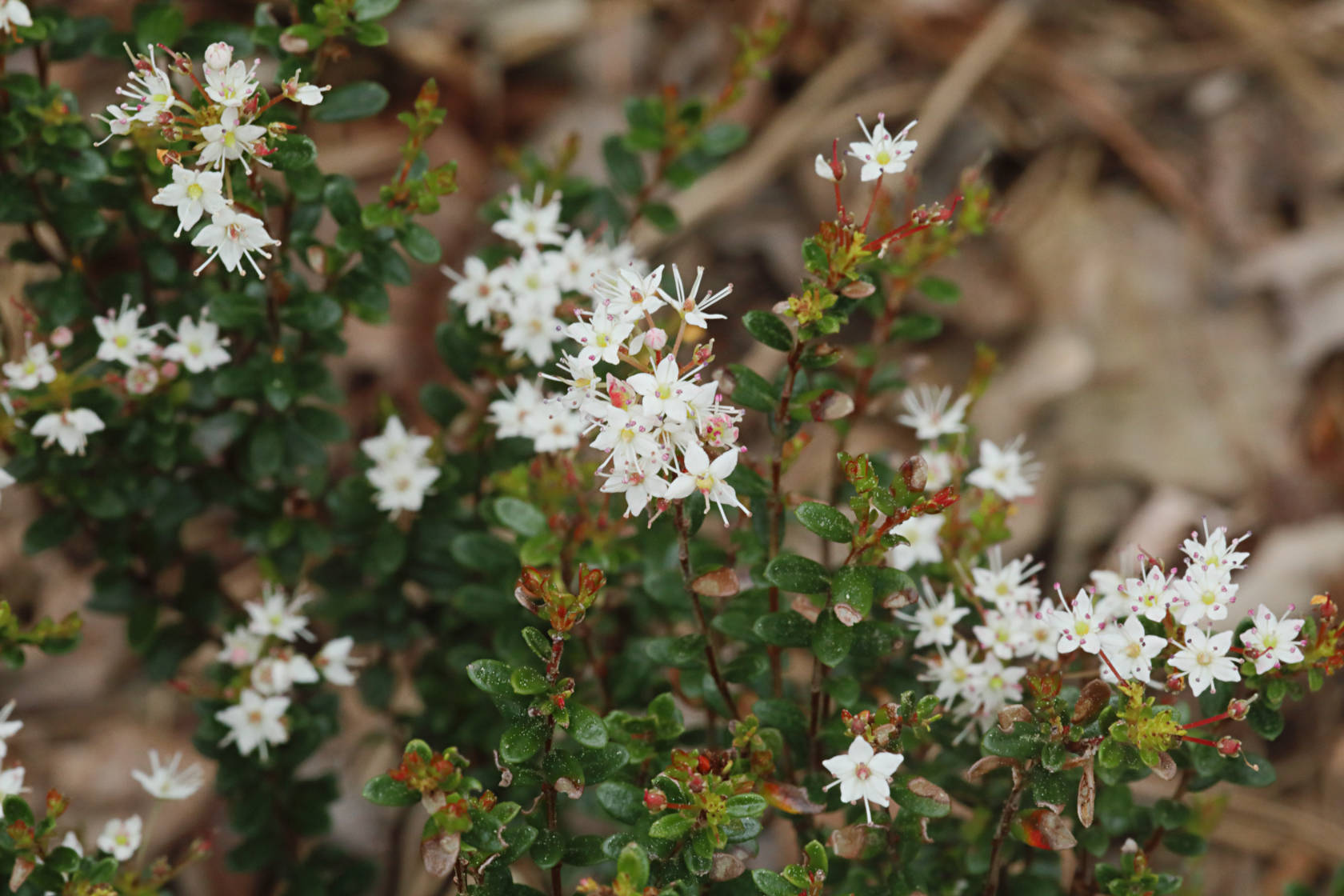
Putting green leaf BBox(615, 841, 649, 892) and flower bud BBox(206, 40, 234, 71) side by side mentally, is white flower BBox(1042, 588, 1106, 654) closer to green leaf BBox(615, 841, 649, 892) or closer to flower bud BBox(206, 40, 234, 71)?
green leaf BBox(615, 841, 649, 892)

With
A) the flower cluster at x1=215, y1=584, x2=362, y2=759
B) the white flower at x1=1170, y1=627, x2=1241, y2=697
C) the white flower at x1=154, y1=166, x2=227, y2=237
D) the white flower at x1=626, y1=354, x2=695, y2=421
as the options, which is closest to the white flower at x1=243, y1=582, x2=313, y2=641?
the flower cluster at x1=215, y1=584, x2=362, y2=759

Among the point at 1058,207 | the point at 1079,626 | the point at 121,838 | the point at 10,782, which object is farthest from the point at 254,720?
the point at 1058,207

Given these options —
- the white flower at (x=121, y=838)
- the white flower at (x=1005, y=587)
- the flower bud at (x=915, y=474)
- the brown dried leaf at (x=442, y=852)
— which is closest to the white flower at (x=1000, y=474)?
the white flower at (x=1005, y=587)

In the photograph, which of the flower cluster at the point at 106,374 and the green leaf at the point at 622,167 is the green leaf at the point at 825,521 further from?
the green leaf at the point at 622,167

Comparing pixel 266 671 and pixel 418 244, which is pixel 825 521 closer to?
pixel 418 244

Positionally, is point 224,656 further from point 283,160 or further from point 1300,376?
point 1300,376

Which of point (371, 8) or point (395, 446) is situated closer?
point (371, 8)

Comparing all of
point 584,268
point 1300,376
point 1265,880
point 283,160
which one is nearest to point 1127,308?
point 1300,376
